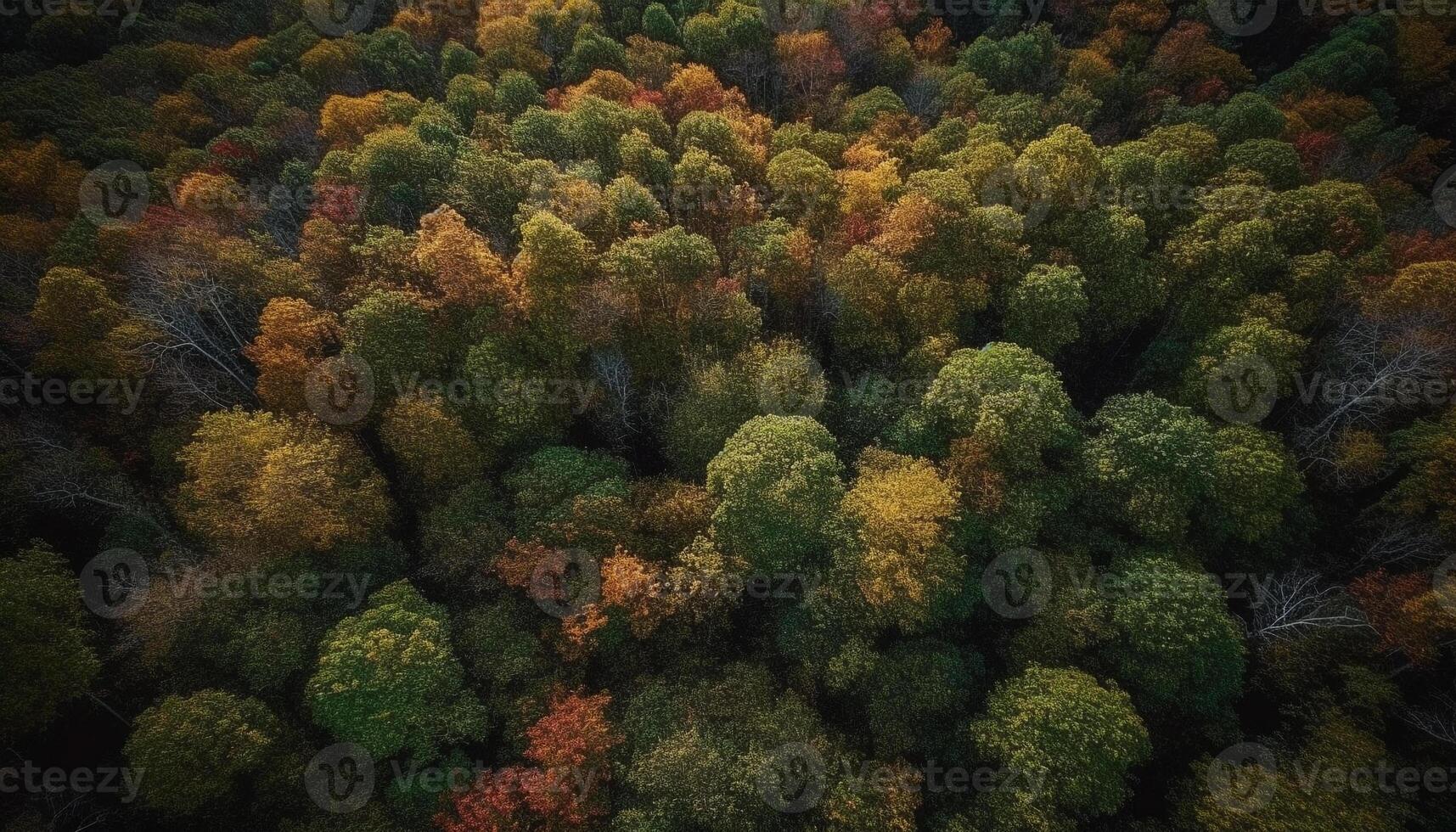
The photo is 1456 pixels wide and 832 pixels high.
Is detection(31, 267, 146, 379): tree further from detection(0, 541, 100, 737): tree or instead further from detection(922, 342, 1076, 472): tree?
detection(922, 342, 1076, 472): tree

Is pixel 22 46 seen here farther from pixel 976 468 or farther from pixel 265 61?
pixel 976 468

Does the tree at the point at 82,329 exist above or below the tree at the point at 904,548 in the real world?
above

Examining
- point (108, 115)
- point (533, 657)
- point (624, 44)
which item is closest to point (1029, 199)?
point (533, 657)

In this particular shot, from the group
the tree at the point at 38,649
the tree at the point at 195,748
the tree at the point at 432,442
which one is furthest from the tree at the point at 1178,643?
the tree at the point at 38,649

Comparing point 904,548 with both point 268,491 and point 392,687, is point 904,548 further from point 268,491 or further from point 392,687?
point 268,491

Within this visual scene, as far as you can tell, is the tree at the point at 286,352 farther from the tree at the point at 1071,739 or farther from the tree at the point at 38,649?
the tree at the point at 1071,739

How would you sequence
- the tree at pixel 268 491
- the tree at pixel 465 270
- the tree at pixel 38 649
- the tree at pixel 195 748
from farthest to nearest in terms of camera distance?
1. the tree at pixel 465 270
2. the tree at pixel 268 491
3. the tree at pixel 38 649
4. the tree at pixel 195 748

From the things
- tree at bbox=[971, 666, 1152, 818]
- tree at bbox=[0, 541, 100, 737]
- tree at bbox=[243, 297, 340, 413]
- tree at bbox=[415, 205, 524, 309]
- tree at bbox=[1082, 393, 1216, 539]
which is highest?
tree at bbox=[415, 205, 524, 309]

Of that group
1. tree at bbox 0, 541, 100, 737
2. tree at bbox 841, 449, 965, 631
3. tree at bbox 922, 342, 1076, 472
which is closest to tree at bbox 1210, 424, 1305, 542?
tree at bbox 922, 342, 1076, 472
